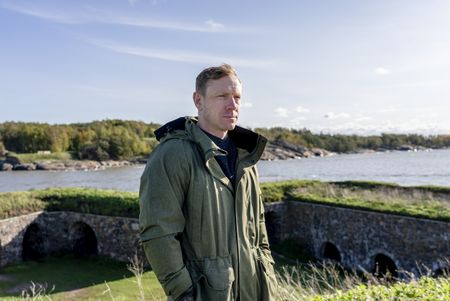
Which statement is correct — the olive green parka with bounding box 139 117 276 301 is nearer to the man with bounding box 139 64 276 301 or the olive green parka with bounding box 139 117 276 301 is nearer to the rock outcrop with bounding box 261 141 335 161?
the man with bounding box 139 64 276 301

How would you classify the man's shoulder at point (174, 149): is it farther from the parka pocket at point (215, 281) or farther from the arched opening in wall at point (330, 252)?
the arched opening in wall at point (330, 252)

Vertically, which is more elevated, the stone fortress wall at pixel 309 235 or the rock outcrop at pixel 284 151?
the rock outcrop at pixel 284 151

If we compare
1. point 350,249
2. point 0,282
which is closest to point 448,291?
point 350,249

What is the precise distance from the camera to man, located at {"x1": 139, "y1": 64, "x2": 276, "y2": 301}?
2.09 m

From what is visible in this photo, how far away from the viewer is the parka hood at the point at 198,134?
229cm

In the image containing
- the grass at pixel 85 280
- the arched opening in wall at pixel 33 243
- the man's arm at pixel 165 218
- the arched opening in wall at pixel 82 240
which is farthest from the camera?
the arched opening in wall at pixel 82 240

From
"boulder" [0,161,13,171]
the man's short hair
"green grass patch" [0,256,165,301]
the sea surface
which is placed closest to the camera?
the man's short hair

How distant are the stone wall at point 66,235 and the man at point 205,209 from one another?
1165cm

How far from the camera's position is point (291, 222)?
54.0 ft

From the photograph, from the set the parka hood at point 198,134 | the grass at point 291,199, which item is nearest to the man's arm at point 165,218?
the parka hood at point 198,134

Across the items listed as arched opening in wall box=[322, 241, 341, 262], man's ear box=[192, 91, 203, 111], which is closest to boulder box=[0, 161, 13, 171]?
arched opening in wall box=[322, 241, 341, 262]

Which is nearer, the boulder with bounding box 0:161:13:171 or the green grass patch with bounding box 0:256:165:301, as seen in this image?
the green grass patch with bounding box 0:256:165:301

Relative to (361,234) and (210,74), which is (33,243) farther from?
(210,74)

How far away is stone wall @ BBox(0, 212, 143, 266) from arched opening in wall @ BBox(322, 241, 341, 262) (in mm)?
7048
